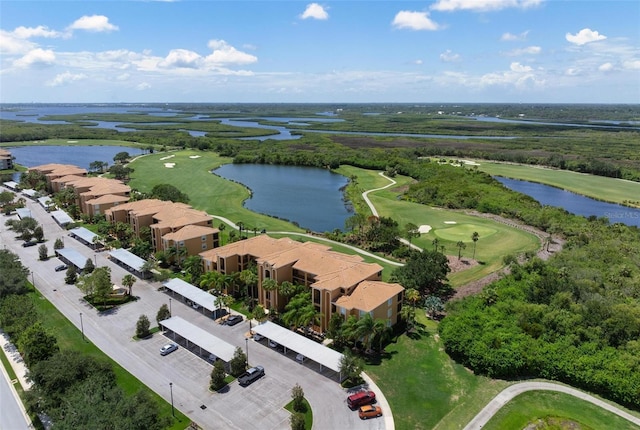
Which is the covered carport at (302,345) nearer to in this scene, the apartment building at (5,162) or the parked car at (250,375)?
the parked car at (250,375)

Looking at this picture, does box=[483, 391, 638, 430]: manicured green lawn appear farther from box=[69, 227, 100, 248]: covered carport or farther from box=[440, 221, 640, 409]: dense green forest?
box=[69, 227, 100, 248]: covered carport

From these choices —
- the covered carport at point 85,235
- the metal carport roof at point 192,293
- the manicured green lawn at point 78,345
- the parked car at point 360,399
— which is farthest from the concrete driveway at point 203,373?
the covered carport at point 85,235

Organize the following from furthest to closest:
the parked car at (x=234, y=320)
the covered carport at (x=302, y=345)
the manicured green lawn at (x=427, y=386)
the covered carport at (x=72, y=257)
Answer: the covered carport at (x=72, y=257) < the parked car at (x=234, y=320) < the covered carport at (x=302, y=345) < the manicured green lawn at (x=427, y=386)

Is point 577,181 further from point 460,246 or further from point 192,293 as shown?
point 192,293

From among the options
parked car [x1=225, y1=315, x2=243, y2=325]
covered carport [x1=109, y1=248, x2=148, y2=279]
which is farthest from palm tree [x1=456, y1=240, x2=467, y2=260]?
covered carport [x1=109, y1=248, x2=148, y2=279]

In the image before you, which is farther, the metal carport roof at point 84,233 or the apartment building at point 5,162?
the apartment building at point 5,162

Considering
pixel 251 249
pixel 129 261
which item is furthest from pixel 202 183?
pixel 251 249
